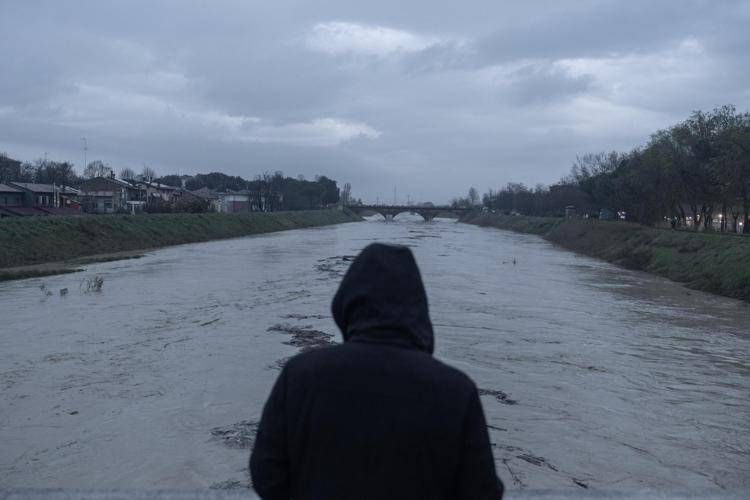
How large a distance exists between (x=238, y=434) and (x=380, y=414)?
7.58 m

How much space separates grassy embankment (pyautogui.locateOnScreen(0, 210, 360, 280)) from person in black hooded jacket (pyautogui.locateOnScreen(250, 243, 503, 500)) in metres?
28.3

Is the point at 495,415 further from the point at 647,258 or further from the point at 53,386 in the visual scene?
the point at 647,258

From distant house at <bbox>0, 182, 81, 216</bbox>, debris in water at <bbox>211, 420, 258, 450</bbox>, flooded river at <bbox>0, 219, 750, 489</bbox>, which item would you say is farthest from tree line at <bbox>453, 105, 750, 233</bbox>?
distant house at <bbox>0, 182, 81, 216</bbox>

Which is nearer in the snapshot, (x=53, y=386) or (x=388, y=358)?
(x=388, y=358)

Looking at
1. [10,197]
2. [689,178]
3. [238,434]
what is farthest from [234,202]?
[238,434]

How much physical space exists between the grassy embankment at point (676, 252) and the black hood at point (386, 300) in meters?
26.2

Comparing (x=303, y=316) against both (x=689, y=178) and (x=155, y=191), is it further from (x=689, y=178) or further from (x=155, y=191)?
(x=155, y=191)

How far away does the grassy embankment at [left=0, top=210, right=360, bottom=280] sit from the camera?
1323 inches

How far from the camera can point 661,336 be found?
1791 cm

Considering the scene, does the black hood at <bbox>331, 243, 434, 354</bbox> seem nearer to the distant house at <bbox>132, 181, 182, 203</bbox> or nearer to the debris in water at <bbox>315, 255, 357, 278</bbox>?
the debris in water at <bbox>315, 255, 357, 278</bbox>

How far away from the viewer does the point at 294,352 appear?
14102 millimetres

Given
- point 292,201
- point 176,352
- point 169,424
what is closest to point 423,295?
point 169,424

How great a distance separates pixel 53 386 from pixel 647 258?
108 feet

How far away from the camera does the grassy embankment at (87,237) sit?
110 feet
